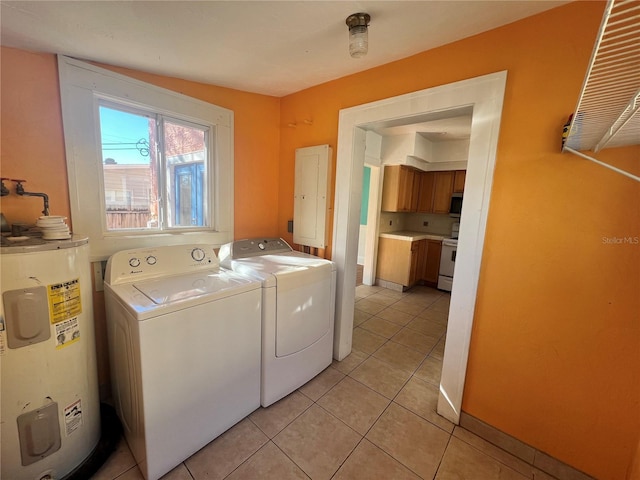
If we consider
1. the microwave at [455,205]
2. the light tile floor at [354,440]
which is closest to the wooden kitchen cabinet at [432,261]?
the microwave at [455,205]

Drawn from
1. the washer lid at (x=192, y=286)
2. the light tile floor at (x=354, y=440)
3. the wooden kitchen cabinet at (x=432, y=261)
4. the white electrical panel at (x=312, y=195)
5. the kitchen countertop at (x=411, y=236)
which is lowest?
the light tile floor at (x=354, y=440)

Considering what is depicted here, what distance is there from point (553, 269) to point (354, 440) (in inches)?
58.4

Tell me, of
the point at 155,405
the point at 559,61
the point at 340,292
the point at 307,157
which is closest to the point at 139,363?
the point at 155,405

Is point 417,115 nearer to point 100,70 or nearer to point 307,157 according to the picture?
point 307,157

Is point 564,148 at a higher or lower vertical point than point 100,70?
lower

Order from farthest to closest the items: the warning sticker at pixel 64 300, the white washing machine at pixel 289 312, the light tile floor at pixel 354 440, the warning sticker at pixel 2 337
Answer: the white washing machine at pixel 289 312 → the light tile floor at pixel 354 440 → the warning sticker at pixel 64 300 → the warning sticker at pixel 2 337

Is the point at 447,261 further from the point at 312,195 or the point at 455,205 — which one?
the point at 312,195

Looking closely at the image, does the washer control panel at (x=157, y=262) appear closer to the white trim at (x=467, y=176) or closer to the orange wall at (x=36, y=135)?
the orange wall at (x=36, y=135)

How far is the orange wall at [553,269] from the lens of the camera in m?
1.17

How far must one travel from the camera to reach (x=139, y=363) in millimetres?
1152

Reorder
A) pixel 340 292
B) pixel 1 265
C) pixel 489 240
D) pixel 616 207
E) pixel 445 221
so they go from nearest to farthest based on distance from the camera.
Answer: pixel 1 265
pixel 616 207
pixel 489 240
pixel 340 292
pixel 445 221

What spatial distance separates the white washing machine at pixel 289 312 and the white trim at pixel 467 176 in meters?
0.46

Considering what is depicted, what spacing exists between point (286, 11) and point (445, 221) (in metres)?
4.16

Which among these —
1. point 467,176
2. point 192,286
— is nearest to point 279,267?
point 192,286
